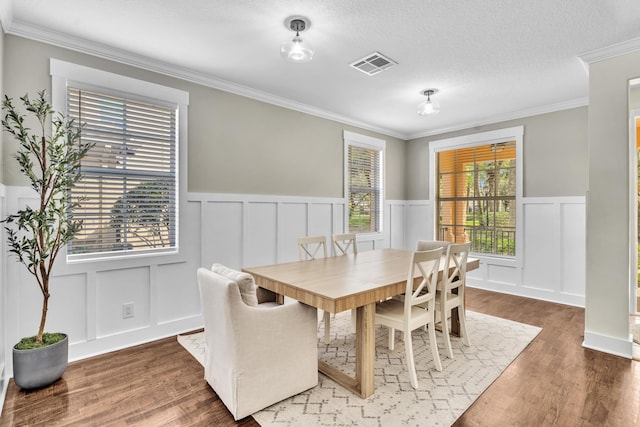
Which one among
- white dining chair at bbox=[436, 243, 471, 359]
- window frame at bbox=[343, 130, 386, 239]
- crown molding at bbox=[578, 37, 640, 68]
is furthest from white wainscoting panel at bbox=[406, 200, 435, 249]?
crown molding at bbox=[578, 37, 640, 68]

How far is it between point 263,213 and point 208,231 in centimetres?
71

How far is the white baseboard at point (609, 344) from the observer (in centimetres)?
269

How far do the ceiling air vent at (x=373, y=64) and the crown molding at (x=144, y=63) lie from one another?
3.99 feet

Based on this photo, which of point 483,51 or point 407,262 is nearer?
point 483,51

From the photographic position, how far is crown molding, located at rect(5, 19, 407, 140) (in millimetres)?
2406

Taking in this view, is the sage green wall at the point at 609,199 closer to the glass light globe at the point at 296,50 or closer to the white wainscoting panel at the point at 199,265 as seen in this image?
the white wainscoting panel at the point at 199,265

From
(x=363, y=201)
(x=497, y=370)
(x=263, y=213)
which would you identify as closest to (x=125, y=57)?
(x=263, y=213)

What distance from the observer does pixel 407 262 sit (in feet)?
9.78

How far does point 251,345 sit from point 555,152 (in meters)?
4.55

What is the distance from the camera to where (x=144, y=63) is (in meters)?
2.93

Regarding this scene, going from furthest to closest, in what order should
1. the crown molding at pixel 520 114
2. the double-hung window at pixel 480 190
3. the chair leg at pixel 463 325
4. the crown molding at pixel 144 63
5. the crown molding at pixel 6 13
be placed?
→ the double-hung window at pixel 480 190
the crown molding at pixel 520 114
the chair leg at pixel 463 325
the crown molding at pixel 144 63
the crown molding at pixel 6 13

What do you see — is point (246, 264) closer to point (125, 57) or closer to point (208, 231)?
point (208, 231)

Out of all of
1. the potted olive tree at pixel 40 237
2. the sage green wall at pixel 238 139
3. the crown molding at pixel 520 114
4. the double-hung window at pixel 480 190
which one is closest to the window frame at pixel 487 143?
the double-hung window at pixel 480 190

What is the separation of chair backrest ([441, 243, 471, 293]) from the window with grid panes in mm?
2459
